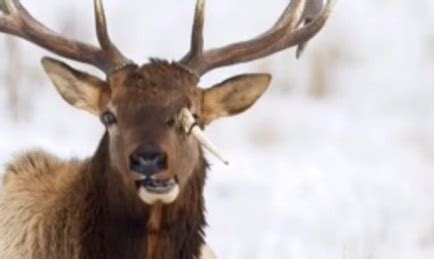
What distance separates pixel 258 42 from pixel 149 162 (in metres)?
1.32

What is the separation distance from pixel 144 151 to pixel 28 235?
1091 millimetres

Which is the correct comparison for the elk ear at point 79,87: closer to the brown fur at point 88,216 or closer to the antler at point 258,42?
the brown fur at point 88,216

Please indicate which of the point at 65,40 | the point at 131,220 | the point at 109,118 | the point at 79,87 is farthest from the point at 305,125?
the point at 109,118

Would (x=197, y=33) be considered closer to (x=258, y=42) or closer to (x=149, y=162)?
(x=258, y=42)

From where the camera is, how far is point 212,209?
12773 millimetres

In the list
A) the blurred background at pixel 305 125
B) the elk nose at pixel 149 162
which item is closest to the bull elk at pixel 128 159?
the elk nose at pixel 149 162

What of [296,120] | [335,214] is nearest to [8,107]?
[296,120]

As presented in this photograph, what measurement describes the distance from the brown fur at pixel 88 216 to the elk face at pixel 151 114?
0.48ft

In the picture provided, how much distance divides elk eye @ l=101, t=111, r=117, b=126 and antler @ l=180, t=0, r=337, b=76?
0.50 metres

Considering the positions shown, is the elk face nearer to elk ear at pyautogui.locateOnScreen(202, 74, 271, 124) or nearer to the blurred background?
elk ear at pyautogui.locateOnScreen(202, 74, 271, 124)

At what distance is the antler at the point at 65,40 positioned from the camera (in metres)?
7.79

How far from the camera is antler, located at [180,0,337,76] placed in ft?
25.6

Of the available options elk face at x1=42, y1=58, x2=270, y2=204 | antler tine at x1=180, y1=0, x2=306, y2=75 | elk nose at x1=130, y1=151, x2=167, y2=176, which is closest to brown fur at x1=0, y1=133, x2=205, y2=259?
elk face at x1=42, y1=58, x2=270, y2=204

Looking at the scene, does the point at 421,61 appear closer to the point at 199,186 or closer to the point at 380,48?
the point at 380,48
